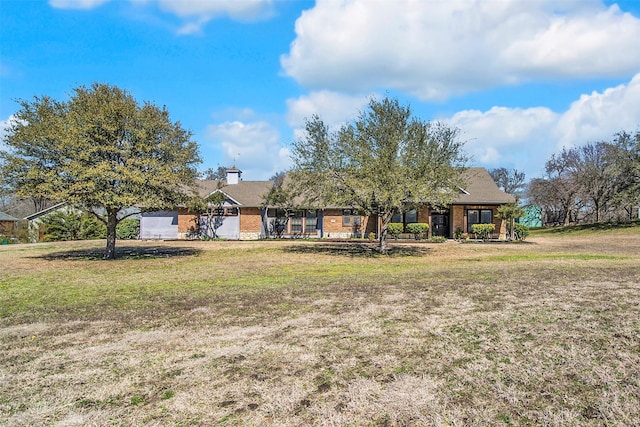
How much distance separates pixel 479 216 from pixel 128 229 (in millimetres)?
→ 25781

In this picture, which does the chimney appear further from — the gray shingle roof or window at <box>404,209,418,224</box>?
window at <box>404,209,418,224</box>

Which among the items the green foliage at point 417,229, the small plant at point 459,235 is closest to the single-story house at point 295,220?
the small plant at point 459,235

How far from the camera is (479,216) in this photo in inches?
1164

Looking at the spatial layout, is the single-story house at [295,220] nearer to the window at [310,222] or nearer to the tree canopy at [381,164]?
the window at [310,222]

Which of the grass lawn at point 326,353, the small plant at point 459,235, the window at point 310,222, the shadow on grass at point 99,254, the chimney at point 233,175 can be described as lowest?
the grass lawn at point 326,353

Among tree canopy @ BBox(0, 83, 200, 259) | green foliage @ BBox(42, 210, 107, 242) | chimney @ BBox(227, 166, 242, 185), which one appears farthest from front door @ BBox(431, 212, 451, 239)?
green foliage @ BBox(42, 210, 107, 242)

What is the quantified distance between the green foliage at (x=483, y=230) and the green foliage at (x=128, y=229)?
2469 centimetres

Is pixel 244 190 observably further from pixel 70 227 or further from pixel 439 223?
pixel 439 223

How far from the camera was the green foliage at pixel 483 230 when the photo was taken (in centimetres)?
2814

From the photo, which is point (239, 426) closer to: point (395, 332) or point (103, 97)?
point (395, 332)

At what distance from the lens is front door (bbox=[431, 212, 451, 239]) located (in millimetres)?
30297

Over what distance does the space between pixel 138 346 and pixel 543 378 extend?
4878mm

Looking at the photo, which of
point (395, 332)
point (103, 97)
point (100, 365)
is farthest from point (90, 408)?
point (103, 97)

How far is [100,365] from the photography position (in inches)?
191
